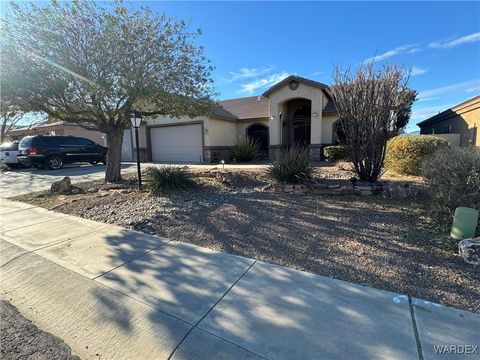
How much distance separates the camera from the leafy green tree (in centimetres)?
696

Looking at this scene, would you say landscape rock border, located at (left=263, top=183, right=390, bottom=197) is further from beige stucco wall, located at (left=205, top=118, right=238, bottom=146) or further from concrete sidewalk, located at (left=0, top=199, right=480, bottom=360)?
beige stucco wall, located at (left=205, top=118, right=238, bottom=146)

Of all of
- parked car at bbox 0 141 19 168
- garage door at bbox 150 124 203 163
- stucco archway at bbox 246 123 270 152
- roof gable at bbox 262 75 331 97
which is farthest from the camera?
stucco archway at bbox 246 123 270 152

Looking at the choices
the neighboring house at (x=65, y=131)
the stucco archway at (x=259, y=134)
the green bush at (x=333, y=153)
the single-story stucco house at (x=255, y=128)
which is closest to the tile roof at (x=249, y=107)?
the single-story stucco house at (x=255, y=128)

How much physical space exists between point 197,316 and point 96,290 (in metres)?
1.39

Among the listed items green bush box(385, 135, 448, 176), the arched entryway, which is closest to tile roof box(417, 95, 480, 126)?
green bush box(385, 135, 448, 176)

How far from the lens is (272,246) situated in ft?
13.4

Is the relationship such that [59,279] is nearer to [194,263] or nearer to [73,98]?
[194,263]

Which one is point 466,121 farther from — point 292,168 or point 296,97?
point 292,168

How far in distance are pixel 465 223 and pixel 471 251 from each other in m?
0.64

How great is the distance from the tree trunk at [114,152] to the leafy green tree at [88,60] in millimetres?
1046

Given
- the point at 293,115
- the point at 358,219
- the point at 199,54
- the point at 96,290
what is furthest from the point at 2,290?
the point at 293,115

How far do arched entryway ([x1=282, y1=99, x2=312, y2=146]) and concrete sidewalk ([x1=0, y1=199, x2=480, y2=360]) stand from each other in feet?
47.5

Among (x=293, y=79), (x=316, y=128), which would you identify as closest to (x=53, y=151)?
(x=293, y=79)

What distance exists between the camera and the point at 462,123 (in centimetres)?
1370
